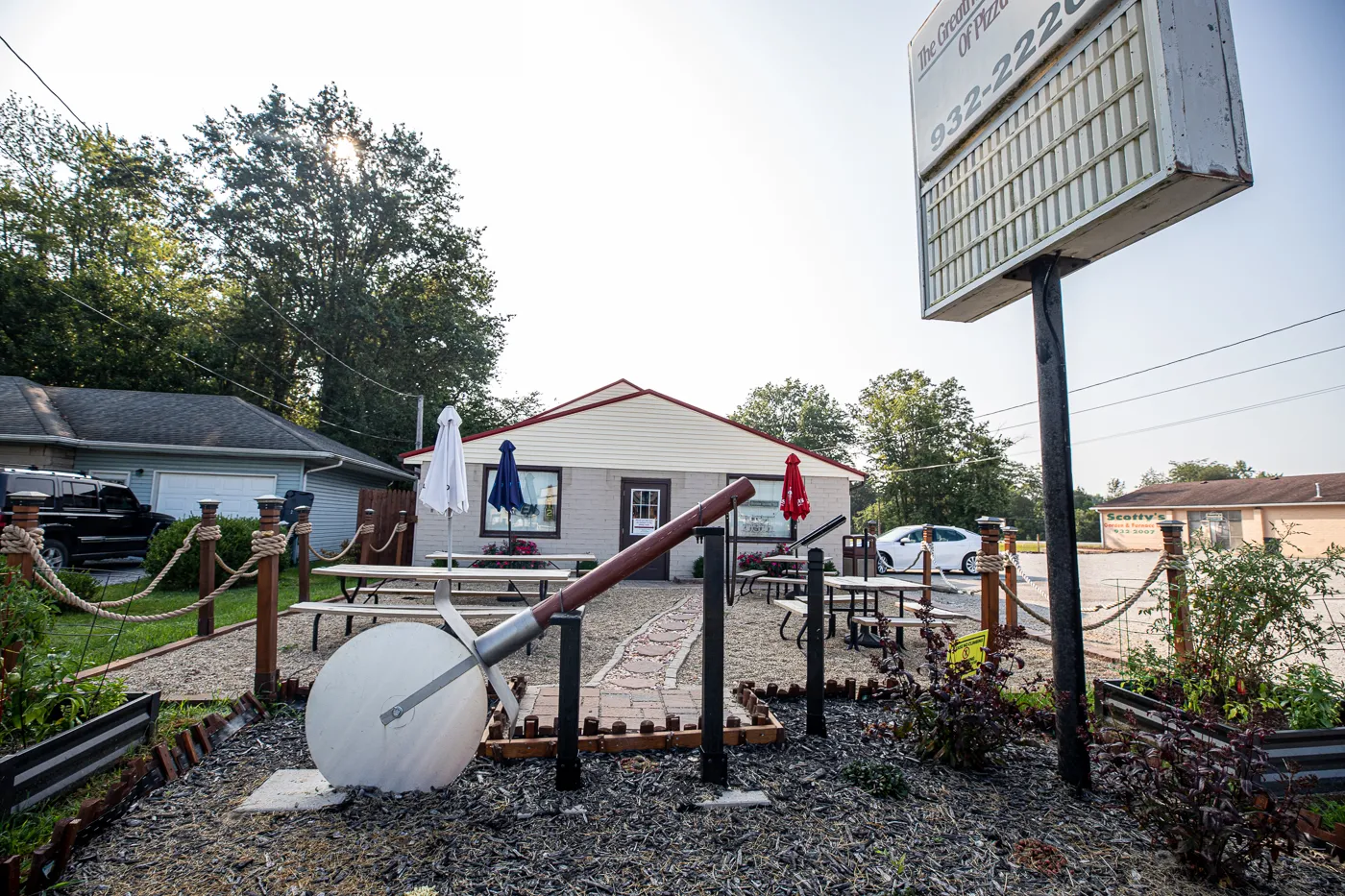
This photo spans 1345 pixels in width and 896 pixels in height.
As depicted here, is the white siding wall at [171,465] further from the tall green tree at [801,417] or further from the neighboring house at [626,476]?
the tall green tree at [801,417]

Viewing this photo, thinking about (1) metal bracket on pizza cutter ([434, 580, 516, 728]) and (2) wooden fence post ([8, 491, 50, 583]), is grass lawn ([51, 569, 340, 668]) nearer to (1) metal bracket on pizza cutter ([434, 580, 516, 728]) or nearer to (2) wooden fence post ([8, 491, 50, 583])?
(2) wooden fence post ([8, 491, 50, 583])

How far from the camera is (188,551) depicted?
10.2 meters

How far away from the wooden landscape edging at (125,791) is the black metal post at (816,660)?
10.3 feet

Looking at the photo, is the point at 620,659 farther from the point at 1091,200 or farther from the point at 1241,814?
the point at 1091,200

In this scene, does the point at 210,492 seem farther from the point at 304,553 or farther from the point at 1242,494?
the point at 1242,494

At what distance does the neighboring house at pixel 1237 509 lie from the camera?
104 ft

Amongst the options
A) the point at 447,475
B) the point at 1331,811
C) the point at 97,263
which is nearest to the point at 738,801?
the point at 1331,811

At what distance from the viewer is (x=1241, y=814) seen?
2.15m

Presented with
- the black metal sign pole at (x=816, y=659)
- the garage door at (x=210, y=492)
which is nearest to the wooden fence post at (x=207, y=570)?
the black metal sign pole at (x=816, y=659)

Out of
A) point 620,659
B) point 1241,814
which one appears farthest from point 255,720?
point 1241,814

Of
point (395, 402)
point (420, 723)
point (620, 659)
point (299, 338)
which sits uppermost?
point (299, 338)

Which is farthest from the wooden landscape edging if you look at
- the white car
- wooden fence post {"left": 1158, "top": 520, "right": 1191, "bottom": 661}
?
the white car

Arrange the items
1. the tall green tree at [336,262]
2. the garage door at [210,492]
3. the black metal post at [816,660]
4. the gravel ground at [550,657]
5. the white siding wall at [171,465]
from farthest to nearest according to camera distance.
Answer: the tall green tree at [336,262] → the garage door at [210,492] → the white siding wall at [171,465] → the gravel ground at [550,657] → the black metal post at [816,660]

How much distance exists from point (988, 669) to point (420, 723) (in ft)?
8.48
